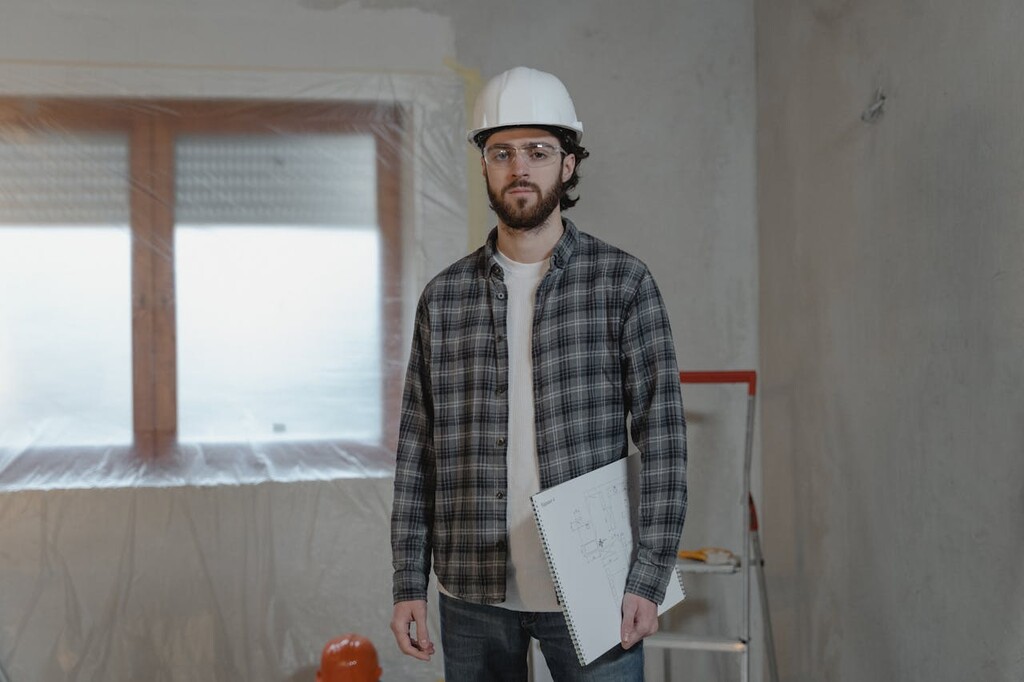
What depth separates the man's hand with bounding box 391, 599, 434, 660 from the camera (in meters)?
1.39

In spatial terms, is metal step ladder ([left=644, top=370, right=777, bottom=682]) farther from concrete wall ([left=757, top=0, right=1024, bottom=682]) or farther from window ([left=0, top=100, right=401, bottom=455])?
window ([left=0, top=100, right=401, bottom=455])

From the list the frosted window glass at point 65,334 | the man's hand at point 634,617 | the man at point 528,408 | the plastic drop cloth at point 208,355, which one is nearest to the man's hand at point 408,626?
the man at point 528,408

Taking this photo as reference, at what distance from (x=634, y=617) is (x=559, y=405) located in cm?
30

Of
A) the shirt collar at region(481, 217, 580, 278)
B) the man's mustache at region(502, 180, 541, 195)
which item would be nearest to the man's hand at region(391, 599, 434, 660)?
the shirt collar at region(481, 217, 580, 278)

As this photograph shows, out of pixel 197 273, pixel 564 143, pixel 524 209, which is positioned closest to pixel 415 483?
pixel 524 209

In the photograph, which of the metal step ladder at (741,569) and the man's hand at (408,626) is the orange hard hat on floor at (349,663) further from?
the man's hand at (408,626)

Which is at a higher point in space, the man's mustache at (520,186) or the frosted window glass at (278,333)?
the man's mustache at (520,186)

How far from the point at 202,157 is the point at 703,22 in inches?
57.9

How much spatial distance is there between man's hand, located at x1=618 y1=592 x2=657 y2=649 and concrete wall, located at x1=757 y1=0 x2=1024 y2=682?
2.24 feet

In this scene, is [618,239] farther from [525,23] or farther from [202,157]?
[202,157]

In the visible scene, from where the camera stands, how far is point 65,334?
254 centimetres

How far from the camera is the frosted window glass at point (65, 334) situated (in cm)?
253

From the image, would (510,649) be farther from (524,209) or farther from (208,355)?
(208,355)

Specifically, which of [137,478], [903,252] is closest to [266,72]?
[137,478]
